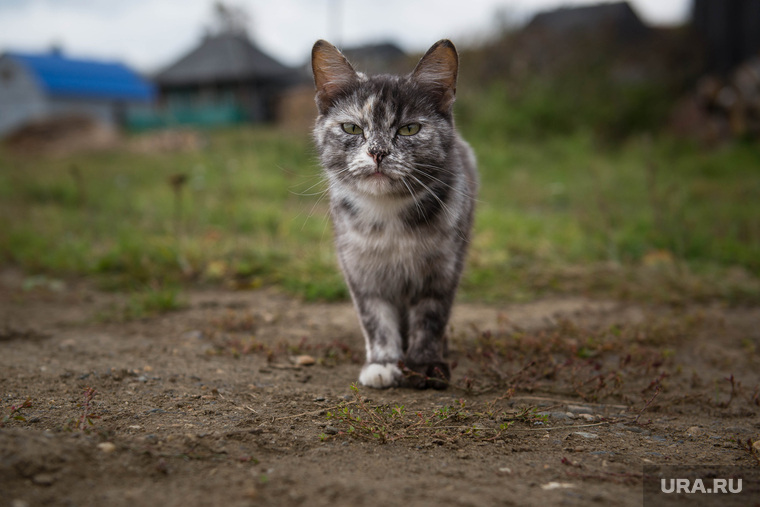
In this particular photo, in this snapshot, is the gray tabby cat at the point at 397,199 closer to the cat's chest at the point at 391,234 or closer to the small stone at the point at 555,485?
the cat's chest at the point at 391,234

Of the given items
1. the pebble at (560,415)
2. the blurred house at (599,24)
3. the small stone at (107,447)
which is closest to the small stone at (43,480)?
the small stone at (107,447)

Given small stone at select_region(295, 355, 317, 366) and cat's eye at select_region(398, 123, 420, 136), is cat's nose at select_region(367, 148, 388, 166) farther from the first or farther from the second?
small stone at select_region(295, 355, 317, 366)

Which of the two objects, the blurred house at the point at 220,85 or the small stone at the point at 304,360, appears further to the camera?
the blurred house at the point at 220,85

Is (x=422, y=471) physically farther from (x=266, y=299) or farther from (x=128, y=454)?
(x=266, y=299)

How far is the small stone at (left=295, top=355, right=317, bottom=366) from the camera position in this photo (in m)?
3.11

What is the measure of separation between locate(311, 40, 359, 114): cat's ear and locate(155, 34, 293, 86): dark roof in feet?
75.8

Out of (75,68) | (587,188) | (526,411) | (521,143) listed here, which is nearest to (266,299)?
(526,411)

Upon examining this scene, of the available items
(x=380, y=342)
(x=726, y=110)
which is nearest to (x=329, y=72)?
(x=380, y=342)

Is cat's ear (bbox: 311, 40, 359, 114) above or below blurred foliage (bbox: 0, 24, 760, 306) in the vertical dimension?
above

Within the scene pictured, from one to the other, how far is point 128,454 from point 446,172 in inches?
75.9

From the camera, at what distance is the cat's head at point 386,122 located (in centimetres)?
265

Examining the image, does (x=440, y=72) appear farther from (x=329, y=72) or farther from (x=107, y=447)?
(x=107, y=447)

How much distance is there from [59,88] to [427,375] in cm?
2298

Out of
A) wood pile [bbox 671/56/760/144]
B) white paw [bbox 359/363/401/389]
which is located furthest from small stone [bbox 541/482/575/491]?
wood pile [bbox 671/56/760/144]
